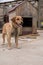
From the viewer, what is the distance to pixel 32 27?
305 inches

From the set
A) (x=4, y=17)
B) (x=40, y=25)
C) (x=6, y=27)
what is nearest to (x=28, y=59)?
(x=6, y=27)

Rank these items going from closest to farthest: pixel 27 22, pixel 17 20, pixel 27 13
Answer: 1. pixel 17 20
2. pixel 27 13
3. pixel 27 22

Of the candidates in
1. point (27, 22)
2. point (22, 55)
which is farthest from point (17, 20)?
point (27, 22)

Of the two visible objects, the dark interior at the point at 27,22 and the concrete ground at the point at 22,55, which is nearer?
the concrete ground at the point at 22,55

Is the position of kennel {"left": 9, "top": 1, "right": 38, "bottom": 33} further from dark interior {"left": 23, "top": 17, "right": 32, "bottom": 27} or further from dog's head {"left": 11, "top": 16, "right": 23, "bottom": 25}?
dog's head {"left": 11, "top": 16, "right": 23, "bottom": 25}

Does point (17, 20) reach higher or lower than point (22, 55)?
higher

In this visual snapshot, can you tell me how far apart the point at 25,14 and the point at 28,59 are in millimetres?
3736

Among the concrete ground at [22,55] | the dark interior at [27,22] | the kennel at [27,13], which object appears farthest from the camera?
the dark interior at [27,22]

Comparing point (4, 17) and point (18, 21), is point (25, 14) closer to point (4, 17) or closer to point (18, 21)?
point (4, 17)

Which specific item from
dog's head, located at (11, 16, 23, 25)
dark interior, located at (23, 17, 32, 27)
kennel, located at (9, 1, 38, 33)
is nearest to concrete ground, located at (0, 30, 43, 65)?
dog's head, located at (11, 16, 23, 25)

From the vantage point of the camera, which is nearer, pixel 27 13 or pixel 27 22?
pixel 27 13

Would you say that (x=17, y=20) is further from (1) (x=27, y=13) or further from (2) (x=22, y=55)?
(1) (x=27, y=13)

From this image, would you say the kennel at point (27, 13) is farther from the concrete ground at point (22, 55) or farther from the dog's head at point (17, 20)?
the dog's head at point (17, 20)

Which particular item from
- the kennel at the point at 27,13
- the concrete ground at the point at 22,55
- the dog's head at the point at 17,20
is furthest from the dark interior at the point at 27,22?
the dog's head at the point at 17,20
